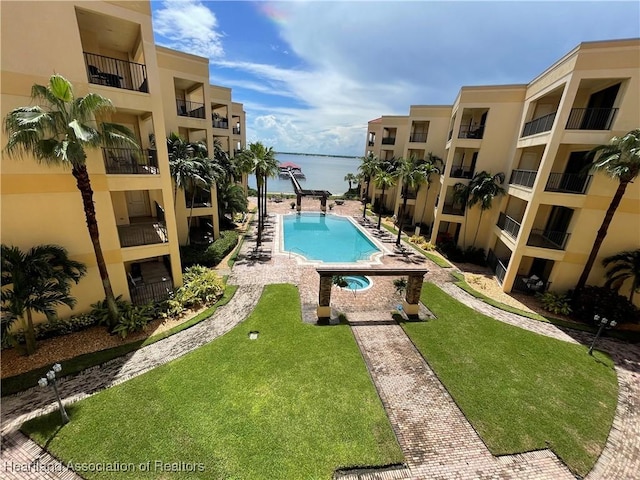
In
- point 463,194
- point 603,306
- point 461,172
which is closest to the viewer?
point 603,306

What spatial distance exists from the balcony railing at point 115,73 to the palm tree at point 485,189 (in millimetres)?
22351

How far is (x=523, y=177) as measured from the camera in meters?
18.8

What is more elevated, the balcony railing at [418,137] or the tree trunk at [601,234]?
the balcony railing at [418,137]

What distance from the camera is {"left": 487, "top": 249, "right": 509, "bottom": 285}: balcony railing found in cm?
1924

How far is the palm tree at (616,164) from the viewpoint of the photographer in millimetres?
12398

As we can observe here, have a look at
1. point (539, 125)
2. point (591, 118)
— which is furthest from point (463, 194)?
point (591, 118)

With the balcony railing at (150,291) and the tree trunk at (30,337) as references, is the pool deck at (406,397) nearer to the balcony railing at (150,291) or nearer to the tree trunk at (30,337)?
the tree trunk at (30,337)

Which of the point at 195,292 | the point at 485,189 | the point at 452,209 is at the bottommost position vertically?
the point at 195,292

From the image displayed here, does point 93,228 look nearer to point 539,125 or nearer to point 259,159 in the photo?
point 259,159

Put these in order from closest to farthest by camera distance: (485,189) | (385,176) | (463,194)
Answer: (485,189)
(463,194)
(385,176)

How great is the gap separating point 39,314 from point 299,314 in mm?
11365

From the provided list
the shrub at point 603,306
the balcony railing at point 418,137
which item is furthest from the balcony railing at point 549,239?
the balcony railing at point 418,137

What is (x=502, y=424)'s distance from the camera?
29.2 feet

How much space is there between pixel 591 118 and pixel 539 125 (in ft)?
8.86
